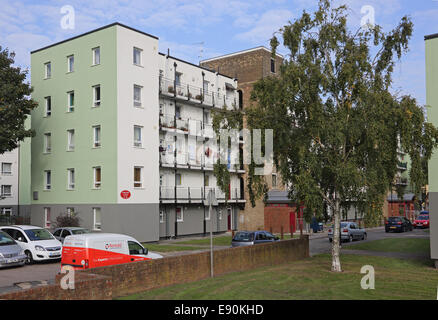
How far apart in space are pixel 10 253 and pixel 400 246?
2236cm

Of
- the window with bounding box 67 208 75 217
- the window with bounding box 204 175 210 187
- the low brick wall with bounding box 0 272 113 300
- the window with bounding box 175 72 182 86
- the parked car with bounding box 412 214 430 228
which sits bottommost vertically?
the parked car with bounding box 412 214 430 228

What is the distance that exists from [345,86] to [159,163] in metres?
20.2

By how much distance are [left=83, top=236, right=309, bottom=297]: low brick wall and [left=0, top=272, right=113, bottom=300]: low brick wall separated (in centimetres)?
45

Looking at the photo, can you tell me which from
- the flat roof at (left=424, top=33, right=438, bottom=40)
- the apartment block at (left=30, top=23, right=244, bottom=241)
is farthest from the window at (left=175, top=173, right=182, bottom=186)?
the flat roof at (left=424, top=33, right=438, bottom=40)

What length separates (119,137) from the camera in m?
31.5

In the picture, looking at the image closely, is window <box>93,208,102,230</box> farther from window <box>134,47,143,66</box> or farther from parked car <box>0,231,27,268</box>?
parked car <box>0,231,27,268</box>

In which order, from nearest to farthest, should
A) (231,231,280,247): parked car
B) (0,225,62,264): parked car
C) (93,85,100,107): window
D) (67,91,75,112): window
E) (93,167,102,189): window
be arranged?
(0,225,62,264): parked car < (231,231,280,247): parked car < (93,167,102,189): window < (93,85,100,107): window < (67,91,75,112): window

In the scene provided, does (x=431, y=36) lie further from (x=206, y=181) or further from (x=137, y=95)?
(x=206, y=181)

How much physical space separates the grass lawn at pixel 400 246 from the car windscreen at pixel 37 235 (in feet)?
58.4

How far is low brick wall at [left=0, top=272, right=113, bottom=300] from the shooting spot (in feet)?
31.3

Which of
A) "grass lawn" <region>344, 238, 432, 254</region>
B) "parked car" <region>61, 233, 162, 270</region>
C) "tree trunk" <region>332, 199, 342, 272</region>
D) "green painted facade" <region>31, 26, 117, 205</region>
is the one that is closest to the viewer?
"parked car" <region>61, 233, 162, 270</region>

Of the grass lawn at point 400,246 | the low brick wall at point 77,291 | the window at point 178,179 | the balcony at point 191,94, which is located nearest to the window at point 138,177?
the window at point 178,179

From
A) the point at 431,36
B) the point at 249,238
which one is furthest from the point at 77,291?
the point at 431,36

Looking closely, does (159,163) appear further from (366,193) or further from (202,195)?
(366,193)
